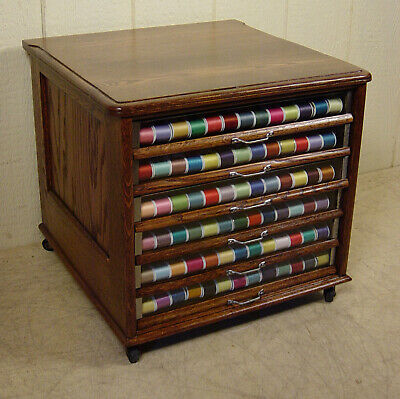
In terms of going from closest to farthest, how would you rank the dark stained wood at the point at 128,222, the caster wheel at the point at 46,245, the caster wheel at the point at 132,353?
the dark stained wood at the point at 128,222, the caster wheel at the point at 132,353, the caster wheel at the point at 46,245

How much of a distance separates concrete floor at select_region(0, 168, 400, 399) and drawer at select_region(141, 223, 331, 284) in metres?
0.20

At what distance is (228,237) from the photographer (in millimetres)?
1852

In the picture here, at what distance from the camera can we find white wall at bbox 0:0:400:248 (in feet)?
7.00

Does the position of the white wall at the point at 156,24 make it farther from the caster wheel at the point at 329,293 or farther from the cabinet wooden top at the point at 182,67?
the caster wheel at the point at 329,293

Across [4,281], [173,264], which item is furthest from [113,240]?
[4,281]

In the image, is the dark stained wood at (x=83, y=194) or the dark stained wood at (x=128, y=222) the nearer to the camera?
the dark stained wood at (x=128, y=222)

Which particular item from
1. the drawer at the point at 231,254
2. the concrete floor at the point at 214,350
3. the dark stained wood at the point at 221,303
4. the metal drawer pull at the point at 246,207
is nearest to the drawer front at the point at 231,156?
the metal drawer pull at the point at 246,207

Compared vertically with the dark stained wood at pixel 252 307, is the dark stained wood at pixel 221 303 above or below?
above

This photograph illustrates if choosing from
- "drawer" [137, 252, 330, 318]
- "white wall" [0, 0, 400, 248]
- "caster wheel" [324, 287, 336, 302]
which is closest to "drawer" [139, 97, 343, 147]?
"drawer" [137, 252, 330, 318]

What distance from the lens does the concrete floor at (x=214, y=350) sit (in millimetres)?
1751

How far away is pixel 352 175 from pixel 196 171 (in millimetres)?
446

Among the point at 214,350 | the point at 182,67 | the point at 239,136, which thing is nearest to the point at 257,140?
the point at 239,136

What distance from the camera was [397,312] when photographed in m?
2.05

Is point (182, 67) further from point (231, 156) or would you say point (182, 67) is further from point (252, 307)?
point (252, 307)
